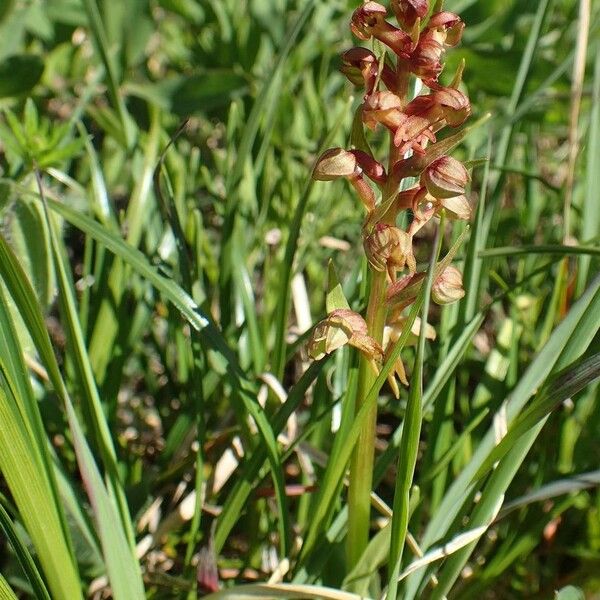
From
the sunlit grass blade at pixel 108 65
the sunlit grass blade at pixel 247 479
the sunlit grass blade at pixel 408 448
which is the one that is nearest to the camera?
the sunlit grass blade at pixel 408 448

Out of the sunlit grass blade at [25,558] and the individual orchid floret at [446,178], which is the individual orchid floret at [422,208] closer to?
the individual orchid floret at [446,178]

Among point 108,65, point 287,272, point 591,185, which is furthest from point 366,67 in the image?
point 108,65

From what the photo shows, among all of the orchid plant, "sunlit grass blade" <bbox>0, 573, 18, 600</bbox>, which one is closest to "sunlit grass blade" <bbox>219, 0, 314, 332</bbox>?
the orchid plant

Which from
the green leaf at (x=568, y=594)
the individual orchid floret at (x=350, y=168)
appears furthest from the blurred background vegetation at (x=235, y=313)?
the individual orchid floret at (x=350, y=168)

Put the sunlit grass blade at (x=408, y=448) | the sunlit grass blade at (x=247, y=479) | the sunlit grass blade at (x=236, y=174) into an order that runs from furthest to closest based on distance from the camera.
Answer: the sunlit grass blade at (x=236, y=174), the sunlit grass blade at (x=247, y=479), the sunlit grass blade at (x=408, y=448)

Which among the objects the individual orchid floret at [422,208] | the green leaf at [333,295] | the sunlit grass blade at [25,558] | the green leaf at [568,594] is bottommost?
the green leaf at [568,594]

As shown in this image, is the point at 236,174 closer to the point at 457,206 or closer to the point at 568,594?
the point at 457,206

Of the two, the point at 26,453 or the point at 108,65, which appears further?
the point at 108,65
